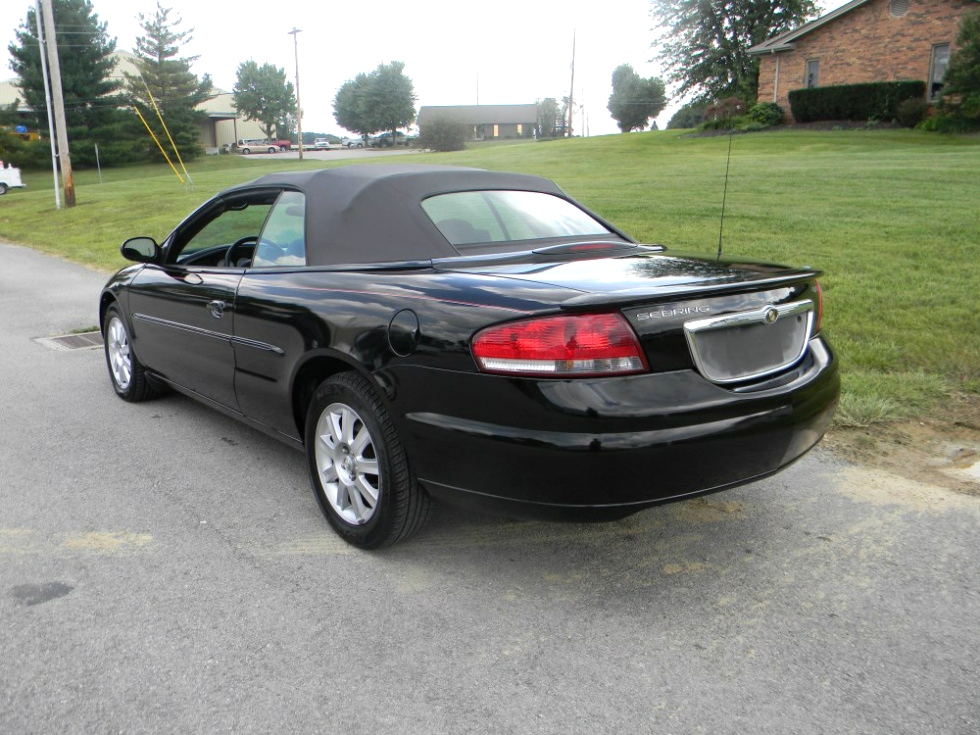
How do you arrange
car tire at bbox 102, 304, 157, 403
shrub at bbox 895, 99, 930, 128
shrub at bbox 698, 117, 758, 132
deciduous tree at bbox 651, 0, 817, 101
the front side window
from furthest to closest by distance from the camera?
deciduous tree at bbox 651, 0, 817, 101, shrub at bbox 698, 117, 758, 132, shrub at bbox 895, 99, 930, 128, car tire at bbox 102, 304, 157, 403, the front side window

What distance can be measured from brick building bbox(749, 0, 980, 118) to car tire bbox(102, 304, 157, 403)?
29.8 metres

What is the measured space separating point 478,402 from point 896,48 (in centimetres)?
3471

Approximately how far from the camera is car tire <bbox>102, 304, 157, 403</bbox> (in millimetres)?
5449

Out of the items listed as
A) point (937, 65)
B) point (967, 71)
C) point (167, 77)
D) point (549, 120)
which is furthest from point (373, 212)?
point (549, 120)

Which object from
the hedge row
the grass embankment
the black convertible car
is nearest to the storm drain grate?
the black convertible car

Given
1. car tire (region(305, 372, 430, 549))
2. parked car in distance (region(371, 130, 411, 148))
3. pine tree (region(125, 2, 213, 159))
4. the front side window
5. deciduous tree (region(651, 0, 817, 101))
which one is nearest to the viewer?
car tire (region(305, 372, 430, 549))

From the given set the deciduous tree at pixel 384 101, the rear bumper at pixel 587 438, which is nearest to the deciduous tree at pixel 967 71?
the rear bumper at pixel 587 438

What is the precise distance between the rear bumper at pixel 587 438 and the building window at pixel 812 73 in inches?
1423

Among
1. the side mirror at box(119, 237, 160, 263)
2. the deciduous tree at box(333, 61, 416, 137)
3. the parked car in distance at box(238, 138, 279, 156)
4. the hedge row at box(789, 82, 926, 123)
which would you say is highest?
the deciduous tree at box(333, 61, 416, 137)

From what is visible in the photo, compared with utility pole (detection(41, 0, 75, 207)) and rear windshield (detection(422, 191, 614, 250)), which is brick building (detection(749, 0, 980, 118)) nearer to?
utility pole (detection(41, 0, 75, 207))

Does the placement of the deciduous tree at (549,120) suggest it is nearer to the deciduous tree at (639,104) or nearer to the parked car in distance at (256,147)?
the deciduous tree at (639,104)

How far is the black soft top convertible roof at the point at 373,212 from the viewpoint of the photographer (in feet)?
12.1

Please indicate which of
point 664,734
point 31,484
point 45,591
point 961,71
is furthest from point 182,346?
point 961,71

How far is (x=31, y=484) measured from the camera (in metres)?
4.15
